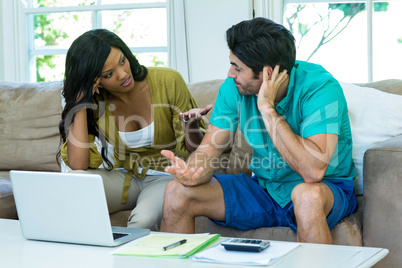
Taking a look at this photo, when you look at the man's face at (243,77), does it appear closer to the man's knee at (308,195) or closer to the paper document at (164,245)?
the man's knee at (308,195)

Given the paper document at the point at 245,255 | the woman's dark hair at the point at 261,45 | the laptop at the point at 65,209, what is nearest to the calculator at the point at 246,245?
the paper document at the point at 245,255

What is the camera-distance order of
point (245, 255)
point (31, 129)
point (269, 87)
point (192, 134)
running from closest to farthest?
1. point (245, 255)
2. point (269, 87)
3. point (192, 134)
4. point (31, 129)

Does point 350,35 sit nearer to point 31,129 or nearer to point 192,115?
point 192,115

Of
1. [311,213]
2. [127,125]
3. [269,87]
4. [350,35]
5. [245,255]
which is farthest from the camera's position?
[350,35]

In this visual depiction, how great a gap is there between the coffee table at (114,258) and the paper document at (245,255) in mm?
13

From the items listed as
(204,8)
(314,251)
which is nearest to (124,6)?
(204,8)

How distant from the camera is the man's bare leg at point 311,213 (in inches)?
62.7

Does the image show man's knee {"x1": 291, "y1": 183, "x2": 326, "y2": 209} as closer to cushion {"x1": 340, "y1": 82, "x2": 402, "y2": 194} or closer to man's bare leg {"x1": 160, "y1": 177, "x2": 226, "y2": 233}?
man's bare leg {"x1": 160, "y1": 177, "x2": 226, "y2": 233}

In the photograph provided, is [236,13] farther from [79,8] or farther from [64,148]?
[64,148]

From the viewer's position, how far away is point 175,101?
217cm

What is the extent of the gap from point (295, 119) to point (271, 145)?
138mm

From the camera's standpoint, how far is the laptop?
1.32m

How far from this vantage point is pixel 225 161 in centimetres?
239

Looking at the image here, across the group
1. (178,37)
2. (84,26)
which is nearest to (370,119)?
(178,37)
